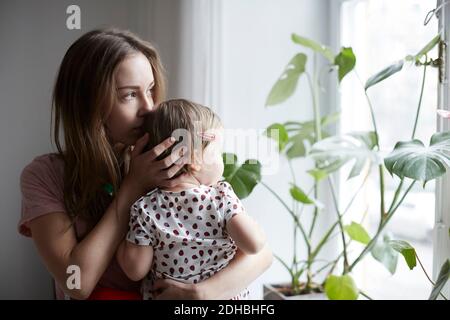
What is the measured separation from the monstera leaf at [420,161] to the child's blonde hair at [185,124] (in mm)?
345

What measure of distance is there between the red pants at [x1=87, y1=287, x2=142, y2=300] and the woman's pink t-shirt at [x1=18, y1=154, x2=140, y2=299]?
0.04ft

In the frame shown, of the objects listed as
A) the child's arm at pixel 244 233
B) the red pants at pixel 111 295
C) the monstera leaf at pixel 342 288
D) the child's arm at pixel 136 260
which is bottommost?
the monstera leaf at pixel 342 288

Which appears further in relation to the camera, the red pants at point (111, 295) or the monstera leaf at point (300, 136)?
the monstera leaf at point (300, 136)

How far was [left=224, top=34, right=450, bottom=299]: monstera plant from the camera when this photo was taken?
1.02 metres

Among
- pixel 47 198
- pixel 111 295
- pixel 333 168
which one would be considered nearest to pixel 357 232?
pixel 333 168

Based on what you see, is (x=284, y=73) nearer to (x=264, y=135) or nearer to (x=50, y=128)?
(x=264, y=135)

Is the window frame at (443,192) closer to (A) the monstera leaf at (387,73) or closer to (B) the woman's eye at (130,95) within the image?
(A) the monstera leaf at (387,73)

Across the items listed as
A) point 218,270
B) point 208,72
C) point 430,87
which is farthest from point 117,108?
point 430,87

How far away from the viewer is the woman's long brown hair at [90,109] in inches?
38.2

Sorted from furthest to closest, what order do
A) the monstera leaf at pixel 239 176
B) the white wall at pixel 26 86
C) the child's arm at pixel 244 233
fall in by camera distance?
1. the monstera leaf at pixel 239 176
2. the white wall at pixel 26 86
3. the child's arm at pixel 244 233

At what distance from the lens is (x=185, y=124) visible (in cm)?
93

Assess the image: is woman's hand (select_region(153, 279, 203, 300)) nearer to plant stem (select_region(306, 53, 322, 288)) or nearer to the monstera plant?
the monstera plant

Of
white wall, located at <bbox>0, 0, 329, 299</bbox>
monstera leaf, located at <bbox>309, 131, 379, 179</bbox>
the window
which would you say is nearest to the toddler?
white wall, located at <bbox>0, 0, 329, 299</bbox>

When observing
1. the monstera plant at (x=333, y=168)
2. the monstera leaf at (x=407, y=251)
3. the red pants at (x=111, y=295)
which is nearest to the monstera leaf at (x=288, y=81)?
the monstera plant at (x=333, y=168)
